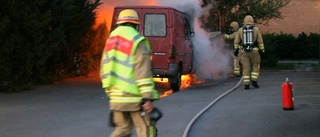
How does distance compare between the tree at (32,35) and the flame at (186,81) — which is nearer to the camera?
the tree at (32,35)

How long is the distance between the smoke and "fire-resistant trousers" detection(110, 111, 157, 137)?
1181 cm

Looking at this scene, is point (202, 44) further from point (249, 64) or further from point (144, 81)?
point (144, 81)

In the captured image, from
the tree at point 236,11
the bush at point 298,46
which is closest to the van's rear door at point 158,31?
the tree at point 236,11

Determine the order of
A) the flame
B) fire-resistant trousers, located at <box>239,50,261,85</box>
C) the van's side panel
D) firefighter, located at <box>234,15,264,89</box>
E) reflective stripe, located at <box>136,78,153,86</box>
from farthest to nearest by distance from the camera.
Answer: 1. the flame
2. the van's side panel
3. fire-resistant trousers, located at <box>239,50,261,85</box>
4. firefighter, located at <box>234,15,264,89</box>
5. reflective stripe, located at <box>136,78,153,86</box>

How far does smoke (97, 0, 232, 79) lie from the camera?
1803 cm

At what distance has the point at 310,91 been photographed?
13.8 meters

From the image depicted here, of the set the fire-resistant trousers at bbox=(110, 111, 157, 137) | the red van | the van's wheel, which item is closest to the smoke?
the van's wheel

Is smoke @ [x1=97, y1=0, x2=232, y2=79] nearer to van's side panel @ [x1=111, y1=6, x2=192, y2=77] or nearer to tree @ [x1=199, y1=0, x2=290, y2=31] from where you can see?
tree @ [x1=199, y1=0, x2=290, y2=31]

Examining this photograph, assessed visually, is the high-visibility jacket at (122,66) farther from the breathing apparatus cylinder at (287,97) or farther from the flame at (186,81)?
the flame at (186,81)

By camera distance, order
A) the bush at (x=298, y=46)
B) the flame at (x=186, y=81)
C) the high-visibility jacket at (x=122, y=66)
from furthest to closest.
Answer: the bush at (x=298, y=46) < the flame at (x=186, y=81) < the high-visibility jacket at (x=122, y=66)

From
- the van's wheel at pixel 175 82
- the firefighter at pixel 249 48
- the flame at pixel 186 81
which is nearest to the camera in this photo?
the firefighter at pixel 249 48

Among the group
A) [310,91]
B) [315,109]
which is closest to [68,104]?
[315,109]

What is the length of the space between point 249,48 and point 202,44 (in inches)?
164

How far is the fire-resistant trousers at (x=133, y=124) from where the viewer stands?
5.82 meters
